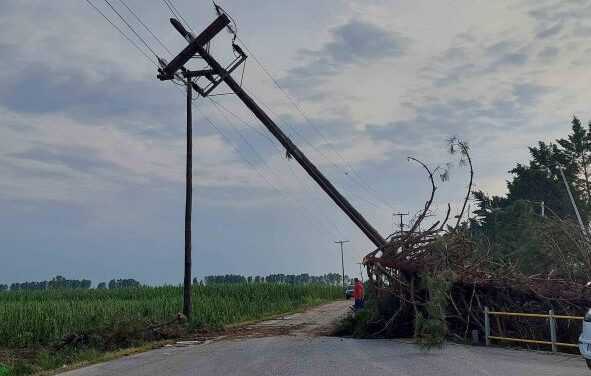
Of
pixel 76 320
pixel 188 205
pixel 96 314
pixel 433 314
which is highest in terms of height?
pixel 188 205

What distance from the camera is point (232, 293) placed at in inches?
1924

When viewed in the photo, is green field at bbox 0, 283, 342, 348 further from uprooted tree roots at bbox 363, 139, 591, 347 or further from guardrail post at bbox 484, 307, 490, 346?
guardrail post at bbox 484, 307, 490, 346

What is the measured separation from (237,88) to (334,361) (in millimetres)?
13183

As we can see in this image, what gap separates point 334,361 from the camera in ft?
46.4

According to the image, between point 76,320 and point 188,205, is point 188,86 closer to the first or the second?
→ point 188,205

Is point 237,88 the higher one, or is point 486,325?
point 237,88

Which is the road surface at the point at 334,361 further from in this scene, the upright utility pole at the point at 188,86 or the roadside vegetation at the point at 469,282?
the upright utility pole at the point at 188,86

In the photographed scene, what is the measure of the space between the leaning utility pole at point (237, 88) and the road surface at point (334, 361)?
4.74 m

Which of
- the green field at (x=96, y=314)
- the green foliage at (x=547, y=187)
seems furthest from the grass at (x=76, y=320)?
the green foliage at (x=547, y=187)

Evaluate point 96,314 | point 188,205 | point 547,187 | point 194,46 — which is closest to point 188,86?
point 194,46

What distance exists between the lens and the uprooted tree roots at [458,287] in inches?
660

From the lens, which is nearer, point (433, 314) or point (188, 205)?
point (433, 314)

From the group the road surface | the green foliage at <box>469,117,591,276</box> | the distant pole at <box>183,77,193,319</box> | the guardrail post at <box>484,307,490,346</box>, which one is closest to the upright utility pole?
the distant pole at <box>183,77,193,319</box>

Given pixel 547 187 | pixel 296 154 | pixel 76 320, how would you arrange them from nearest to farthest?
1. pixel 296 154
2. pixel 76 320
3. pixel 547 187
